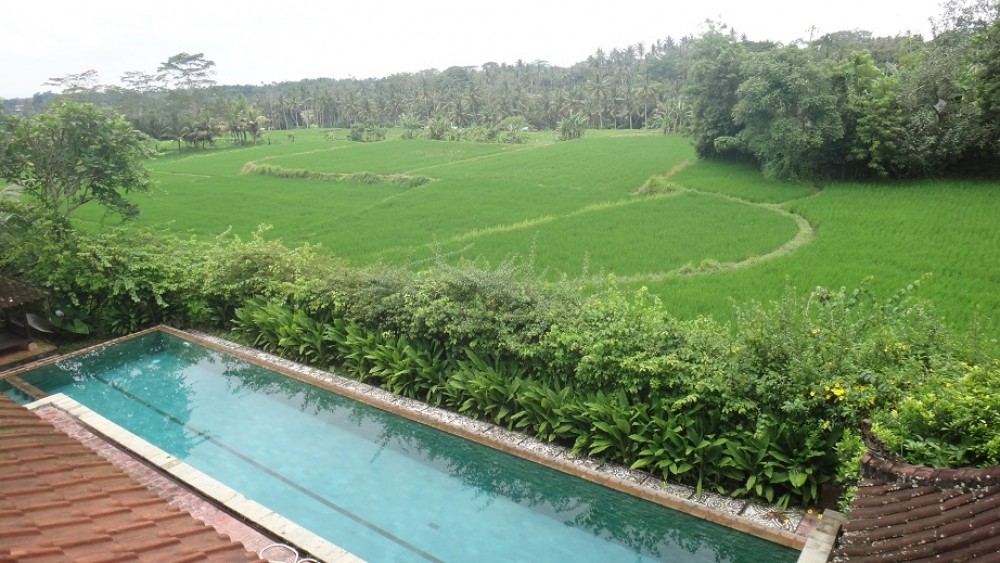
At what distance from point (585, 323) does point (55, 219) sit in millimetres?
9478

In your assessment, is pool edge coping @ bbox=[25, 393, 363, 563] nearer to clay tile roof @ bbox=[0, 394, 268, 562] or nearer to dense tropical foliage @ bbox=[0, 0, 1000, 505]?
clay tile roof @ bbox=[0, 394, 268, 562]

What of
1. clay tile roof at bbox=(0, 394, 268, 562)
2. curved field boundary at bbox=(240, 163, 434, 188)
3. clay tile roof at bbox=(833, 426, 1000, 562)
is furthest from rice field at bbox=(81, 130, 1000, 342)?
clay tile roof at bbox=(0, 394, 268, 562)

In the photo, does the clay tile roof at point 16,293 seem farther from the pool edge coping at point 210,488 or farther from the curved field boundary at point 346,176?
the curved field boundary at point 346,176

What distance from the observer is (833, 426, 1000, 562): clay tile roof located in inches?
93.5

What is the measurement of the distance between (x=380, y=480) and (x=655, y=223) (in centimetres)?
1025

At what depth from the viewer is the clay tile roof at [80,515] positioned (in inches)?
88.5

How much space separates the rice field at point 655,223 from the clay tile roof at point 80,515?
5.55 meters

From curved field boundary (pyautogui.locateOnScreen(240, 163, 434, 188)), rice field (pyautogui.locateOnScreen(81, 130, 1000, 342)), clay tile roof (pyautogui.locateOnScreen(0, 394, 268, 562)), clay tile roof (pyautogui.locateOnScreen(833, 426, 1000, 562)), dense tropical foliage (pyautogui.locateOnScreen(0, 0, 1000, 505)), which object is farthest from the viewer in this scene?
curved field boundary (pyautogui.locateOnScreen(240, 163, 434, 188))

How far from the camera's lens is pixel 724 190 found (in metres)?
17.6

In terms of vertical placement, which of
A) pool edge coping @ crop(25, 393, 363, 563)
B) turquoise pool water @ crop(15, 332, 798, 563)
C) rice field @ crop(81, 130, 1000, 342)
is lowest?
turquoise pool water @ crop(15, 332, 798, 563)

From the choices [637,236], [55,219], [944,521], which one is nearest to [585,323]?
[944,521]

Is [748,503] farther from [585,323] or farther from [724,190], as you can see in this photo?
[724,190]

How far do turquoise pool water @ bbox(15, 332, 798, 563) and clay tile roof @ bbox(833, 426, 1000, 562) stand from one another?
2062 mm

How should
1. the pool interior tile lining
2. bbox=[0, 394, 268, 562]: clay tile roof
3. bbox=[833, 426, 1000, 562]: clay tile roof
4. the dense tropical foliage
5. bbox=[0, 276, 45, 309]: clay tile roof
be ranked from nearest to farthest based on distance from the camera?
bbox=[0, 394, 268, 562]: clay tile roof, bbox=[833, 426, 1000, 562]: clay tile roof, the pool interior tile lining, the dense tropical foliage, bbox=[0, 276, 45, 309]: clay tile roof
